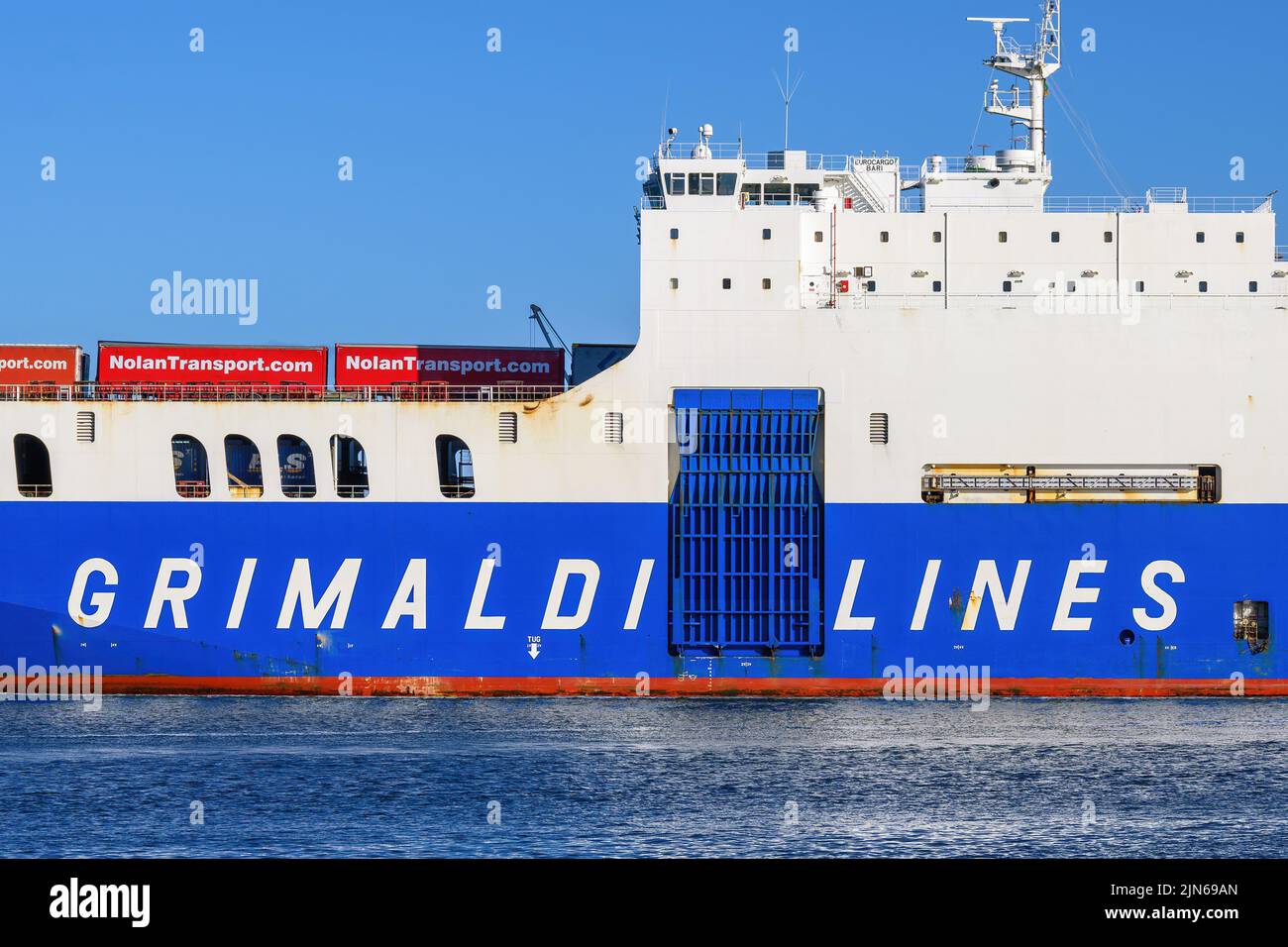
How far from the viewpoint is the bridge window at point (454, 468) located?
3644 centimetres

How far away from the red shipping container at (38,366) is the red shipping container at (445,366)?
22.0 feet

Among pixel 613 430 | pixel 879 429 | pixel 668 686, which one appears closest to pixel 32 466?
pixel 613 430

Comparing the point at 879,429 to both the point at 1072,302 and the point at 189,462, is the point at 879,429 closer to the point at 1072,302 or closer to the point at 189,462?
the point at 1072,302

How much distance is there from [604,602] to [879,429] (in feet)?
Answer: 24.5

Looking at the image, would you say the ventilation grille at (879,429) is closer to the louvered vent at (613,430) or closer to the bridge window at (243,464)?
the louvered vent at (613,430)

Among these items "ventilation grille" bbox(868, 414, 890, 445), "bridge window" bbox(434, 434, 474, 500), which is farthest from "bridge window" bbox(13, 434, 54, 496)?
"ventilation grille" bbox(868, 414, 890, 445)

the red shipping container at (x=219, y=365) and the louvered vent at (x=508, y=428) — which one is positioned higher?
the red shipping container at (x=219, y=365)

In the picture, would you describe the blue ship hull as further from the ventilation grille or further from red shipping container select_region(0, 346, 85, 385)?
red shipping container select_region(0, 346, 85, 385)

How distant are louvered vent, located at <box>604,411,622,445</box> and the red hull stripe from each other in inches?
216

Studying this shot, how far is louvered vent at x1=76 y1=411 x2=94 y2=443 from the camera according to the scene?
119 ft

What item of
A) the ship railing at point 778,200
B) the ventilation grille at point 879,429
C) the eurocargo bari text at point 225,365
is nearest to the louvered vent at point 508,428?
the eurocargo bari text at point 225,365

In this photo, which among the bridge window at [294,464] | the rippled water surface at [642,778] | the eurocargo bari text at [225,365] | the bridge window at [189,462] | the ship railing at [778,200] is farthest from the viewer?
the ship railing at [778,200]

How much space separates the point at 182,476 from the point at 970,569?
20247 millimetres
